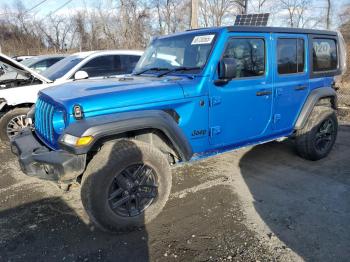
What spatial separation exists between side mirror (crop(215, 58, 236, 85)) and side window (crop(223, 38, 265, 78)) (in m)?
0.21

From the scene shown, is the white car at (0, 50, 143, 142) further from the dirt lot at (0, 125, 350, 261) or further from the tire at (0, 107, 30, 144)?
the dirt lot at (0, 125, 350, 261)

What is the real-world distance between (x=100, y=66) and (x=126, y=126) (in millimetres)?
4218

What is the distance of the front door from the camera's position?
4.00 m

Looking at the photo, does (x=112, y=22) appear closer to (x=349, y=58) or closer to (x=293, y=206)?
(x=349, y=58)

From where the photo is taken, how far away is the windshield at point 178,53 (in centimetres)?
397

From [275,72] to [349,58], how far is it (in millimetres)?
9296

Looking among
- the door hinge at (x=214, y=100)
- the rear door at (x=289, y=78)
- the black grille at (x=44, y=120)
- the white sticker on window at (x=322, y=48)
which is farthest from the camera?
the white sticker on window at (x=322, y=48)

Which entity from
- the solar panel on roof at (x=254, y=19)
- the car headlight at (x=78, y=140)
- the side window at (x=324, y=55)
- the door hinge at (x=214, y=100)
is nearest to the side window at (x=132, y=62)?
the solar panel on roof at (x=254, y=19)

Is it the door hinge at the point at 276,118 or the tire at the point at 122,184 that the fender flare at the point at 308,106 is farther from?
the tire at the point at 122,184

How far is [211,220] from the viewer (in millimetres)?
3691

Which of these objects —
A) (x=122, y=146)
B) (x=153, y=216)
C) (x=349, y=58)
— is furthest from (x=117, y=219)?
(x=349, y=58)

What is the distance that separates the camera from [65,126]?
128 inches

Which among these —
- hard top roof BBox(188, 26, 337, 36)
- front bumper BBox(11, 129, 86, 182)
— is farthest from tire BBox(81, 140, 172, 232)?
hard top roof BBox(188, 26, 337, 36)

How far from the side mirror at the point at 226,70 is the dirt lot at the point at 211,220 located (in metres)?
1.41
